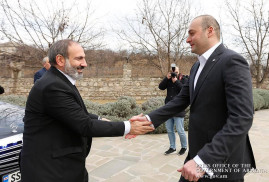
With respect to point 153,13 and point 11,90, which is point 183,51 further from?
point 11,90

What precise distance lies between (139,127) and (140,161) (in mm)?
2605

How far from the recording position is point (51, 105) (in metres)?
1.68

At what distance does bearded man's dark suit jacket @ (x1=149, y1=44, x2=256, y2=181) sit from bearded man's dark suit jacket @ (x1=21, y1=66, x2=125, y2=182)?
872 mm

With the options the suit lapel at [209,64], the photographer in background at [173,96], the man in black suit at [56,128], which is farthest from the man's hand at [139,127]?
the photographer in background at [173,96]

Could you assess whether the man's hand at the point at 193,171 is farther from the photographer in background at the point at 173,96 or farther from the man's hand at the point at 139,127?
the photographer in background at the point at 173,96

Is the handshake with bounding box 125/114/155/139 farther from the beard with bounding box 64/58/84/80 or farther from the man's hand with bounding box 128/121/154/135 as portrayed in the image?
the beard with bounding box 64/58/84/80

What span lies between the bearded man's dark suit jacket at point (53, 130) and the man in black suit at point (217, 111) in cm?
85

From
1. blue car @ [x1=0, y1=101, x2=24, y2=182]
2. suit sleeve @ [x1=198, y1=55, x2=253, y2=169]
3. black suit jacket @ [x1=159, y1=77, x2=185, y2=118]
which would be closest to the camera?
suit sleeve @ [x1=198, y1=55, x2=253, y2=169]

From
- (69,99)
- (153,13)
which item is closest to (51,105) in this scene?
(69,99)

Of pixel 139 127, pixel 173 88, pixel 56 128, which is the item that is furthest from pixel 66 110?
pixel 173 88

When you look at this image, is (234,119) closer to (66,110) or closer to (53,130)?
(66,110)

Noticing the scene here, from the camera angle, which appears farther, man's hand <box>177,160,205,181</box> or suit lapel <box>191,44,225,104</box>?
suit lapel <box>191,44,225,104</box>

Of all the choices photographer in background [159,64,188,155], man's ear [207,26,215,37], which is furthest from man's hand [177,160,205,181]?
photographer in background [159,64,188,155]

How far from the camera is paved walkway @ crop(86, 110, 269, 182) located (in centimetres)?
378
